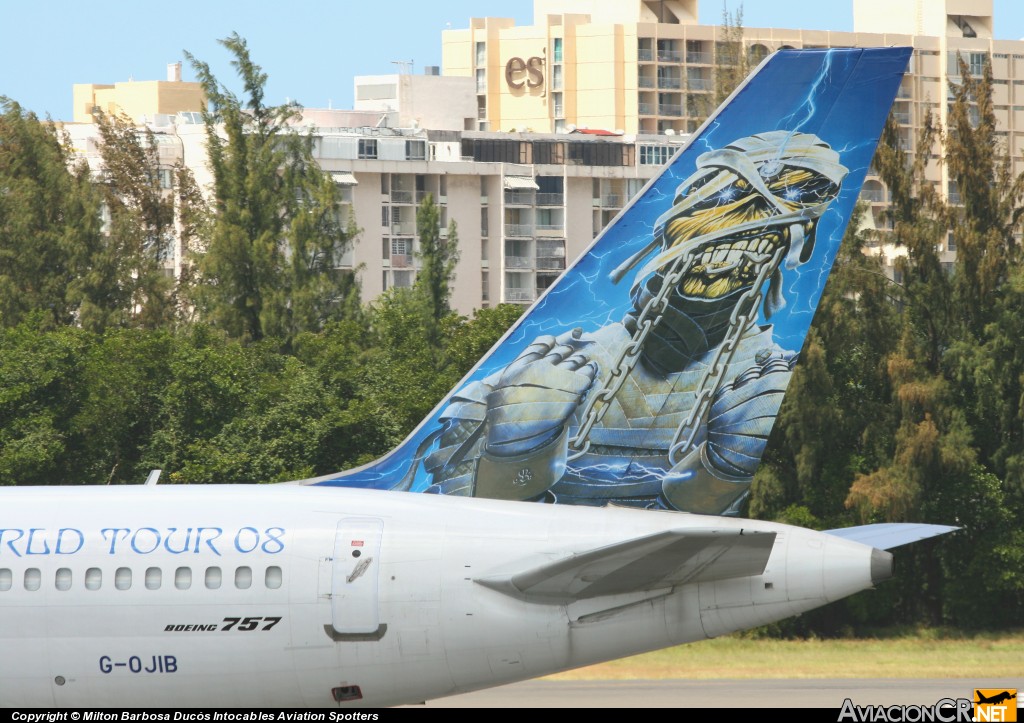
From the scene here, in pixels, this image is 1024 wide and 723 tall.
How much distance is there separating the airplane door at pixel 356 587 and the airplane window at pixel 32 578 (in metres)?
3.48

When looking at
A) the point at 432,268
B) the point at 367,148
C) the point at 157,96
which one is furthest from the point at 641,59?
the point at 432,268

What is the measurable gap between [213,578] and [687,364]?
613 cm

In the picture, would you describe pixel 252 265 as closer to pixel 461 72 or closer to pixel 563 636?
pixel 563 636

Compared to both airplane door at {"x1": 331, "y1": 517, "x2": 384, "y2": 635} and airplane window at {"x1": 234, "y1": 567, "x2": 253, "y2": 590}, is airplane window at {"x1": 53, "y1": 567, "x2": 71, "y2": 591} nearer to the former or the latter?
airplane window at {"x1": 234, "y1": 567, "x2": 253, "y2": 590}

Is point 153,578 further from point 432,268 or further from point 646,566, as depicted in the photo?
point 432,268

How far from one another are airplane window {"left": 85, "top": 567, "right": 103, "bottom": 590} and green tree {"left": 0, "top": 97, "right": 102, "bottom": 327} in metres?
41.9

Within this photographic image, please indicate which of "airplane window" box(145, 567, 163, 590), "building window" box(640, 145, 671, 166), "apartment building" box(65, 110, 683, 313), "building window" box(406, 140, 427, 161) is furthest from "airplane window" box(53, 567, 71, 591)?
"building window" box(640, 145, 671, 166)

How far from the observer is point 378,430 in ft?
146

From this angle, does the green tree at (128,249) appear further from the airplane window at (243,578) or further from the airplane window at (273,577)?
the airplane window at (273,577)

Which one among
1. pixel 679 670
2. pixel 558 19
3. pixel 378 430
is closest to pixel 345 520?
pixel 679 670

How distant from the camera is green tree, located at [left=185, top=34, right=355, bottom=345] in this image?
2206 inches

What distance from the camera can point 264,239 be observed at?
56125 millimetres

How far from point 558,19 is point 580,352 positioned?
17875 centimetres

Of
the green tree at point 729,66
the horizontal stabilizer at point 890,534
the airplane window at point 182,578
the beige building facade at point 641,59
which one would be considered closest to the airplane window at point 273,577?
the airplane window at point 182,578
